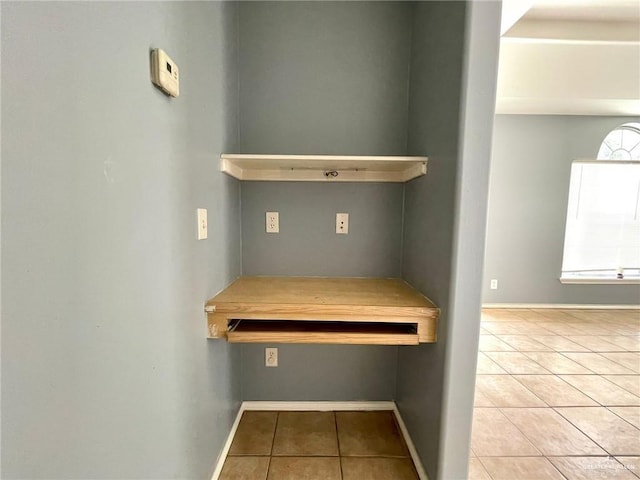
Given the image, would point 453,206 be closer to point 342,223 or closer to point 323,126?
point 342,223

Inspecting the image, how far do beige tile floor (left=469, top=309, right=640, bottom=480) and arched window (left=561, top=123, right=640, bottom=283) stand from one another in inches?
34.8

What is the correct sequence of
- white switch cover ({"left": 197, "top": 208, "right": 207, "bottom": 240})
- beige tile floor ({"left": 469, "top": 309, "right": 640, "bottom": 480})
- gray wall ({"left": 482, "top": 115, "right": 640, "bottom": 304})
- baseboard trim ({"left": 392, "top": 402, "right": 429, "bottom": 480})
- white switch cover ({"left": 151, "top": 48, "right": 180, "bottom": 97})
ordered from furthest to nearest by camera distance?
1. gray wall ({"left": 482, "top": 115, "right": 640, "bottom": 304})
2. beige tile floor ({"left": 469, "top": 309, "right": 640, "bottom": 480})
3. baseboard trim ({"left": 392, "top": 402, "right": 429, "bottom": 480})
4. white switch cover ({"left": 197, "top": 208, "right": 207, "bottom": 240})
5. white switch cover ({"left": 151, "top": 48, "right": 180, "bottom": 97})

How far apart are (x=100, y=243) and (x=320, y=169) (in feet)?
3.80

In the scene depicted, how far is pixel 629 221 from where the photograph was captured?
3895 millimetres

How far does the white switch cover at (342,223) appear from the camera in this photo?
1.68 meters

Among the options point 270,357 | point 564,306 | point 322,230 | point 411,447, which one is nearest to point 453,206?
point 322,230

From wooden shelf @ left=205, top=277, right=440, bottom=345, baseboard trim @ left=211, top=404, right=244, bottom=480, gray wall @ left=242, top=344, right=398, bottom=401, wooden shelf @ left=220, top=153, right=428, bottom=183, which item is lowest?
baseboard trim @ left=211, top=404, right=244, bottom=480

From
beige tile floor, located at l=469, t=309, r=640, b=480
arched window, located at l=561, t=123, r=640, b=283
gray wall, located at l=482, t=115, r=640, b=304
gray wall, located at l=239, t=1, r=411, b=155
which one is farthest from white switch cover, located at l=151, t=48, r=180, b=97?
arched window, located at l=561, t=123, r=640, b=283

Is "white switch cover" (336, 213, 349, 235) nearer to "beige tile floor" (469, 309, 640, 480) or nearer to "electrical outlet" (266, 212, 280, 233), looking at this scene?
"electrical outlet" (266, 212, 280, 233)

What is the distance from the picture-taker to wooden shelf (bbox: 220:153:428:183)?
1.36m

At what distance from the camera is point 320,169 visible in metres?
1.58

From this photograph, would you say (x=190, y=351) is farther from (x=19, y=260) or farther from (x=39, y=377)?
(x=19, y=260)

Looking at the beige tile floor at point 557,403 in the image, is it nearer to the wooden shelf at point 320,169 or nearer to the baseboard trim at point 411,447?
the baseboard trim at point 411,447

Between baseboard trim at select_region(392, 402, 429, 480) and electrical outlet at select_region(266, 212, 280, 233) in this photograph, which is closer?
baseboard trim at select_region(392, 402, 429, 480)
